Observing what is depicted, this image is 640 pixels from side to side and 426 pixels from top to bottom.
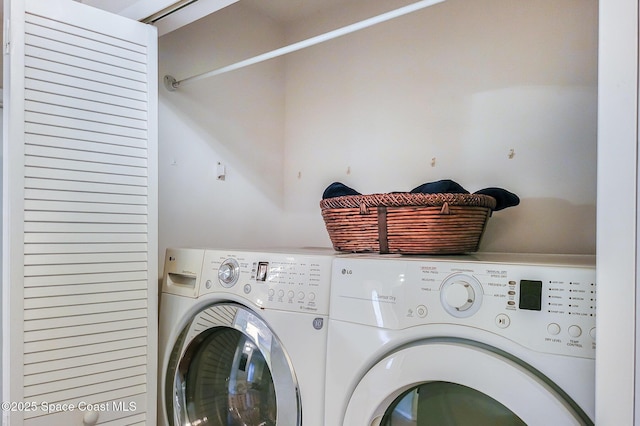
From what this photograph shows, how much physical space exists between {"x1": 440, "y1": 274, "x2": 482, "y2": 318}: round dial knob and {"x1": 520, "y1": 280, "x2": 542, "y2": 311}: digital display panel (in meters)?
0.08

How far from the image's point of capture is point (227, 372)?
54.4 inches

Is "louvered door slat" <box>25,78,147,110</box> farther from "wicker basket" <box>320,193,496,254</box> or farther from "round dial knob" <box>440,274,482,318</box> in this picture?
"round dial knob" <box>440,274,482,318</box>

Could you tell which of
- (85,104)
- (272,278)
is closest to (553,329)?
(272,278)

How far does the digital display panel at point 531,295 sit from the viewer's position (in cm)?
79

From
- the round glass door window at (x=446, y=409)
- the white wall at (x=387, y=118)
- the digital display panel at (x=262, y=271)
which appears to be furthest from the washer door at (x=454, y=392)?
the white wall at (x=387, y=118)

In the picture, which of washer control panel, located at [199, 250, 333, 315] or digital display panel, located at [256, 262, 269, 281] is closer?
washer control panel, located at [199, 250, 333, 315]

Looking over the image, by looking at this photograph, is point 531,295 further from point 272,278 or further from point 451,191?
point 272,278

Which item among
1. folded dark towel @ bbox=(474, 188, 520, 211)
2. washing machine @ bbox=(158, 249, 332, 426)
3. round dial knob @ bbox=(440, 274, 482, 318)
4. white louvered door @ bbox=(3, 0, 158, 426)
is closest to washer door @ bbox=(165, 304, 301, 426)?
washing machine @ bbox=(158, 249, 332, 426)

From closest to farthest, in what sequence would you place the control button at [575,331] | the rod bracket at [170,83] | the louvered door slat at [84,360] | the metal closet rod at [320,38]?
the control button at [575,331] < the metal closet rod at [320,38] < the louvered door slat at [84,360] < the rod bracket at [170,83]

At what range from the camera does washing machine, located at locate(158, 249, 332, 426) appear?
3.65 feet

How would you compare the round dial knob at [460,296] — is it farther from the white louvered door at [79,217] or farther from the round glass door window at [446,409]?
the white louvered door at [79,217]

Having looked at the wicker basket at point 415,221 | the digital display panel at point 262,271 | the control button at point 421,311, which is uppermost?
the wicker basket at point 415,221

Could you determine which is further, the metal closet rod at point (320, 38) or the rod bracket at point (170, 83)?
the rod bracket at point (170, 83)

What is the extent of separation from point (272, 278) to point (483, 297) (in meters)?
0.57
